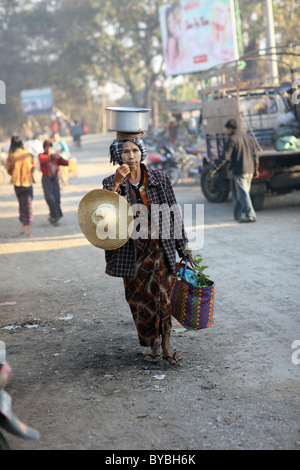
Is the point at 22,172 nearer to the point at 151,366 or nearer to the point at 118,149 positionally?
the point at 118,149

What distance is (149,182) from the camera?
4.28 meters

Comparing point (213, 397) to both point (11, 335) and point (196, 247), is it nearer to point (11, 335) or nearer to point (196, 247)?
point (11, 335)

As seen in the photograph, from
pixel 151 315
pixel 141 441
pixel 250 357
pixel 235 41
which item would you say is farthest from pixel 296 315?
pixel 235 41

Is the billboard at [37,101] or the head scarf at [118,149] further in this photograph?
the billboard at [37,101]

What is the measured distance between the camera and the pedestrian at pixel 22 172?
34.9ft

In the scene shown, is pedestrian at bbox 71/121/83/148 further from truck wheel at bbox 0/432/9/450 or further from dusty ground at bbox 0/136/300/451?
truck wheel at bbox 0/432/9/450

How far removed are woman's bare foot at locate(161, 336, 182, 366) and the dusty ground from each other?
0.07m

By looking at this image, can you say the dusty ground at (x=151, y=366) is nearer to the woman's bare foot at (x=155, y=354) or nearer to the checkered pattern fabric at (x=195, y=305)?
the woman's bare foot at (x=155, y=354)

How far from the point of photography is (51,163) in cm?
1100

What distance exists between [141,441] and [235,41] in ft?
82.2

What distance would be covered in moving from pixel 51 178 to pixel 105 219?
25.2ft

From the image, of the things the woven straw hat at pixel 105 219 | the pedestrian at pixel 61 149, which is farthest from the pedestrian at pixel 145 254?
the pedestrian at pixel 61 149

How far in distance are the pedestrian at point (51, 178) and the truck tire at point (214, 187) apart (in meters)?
3.38
